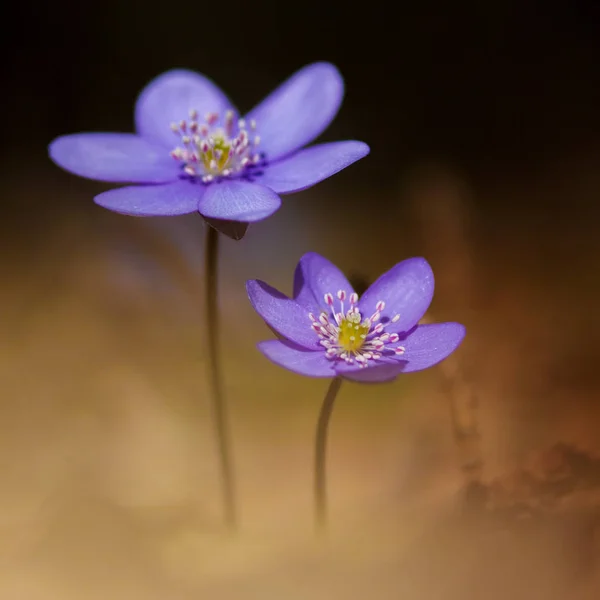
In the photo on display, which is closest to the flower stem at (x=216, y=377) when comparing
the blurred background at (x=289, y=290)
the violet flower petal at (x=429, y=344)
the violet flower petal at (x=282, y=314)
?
the blurred background at (x=289, y=290)

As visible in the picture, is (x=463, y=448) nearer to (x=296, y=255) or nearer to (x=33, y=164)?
(x=296, y=255)

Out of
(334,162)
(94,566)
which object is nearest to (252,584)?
(94,566)

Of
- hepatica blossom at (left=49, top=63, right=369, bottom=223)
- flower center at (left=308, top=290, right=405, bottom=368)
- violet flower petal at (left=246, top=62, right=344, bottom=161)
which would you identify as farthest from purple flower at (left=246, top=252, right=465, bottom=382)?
violet flower petal at (left=246, top=62, right=344, bottom=161)

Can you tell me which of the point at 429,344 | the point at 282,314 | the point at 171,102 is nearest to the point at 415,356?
the point at 429,344

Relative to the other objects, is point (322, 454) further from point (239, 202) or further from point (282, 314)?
point (239, 202)

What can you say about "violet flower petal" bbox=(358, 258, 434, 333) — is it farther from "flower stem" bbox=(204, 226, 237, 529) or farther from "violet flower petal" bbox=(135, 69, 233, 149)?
"violet flower petal" bbox=(135, 69, 233, 149)

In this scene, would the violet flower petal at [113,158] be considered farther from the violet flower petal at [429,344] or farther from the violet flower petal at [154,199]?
the violet flower petal at [429,344]
